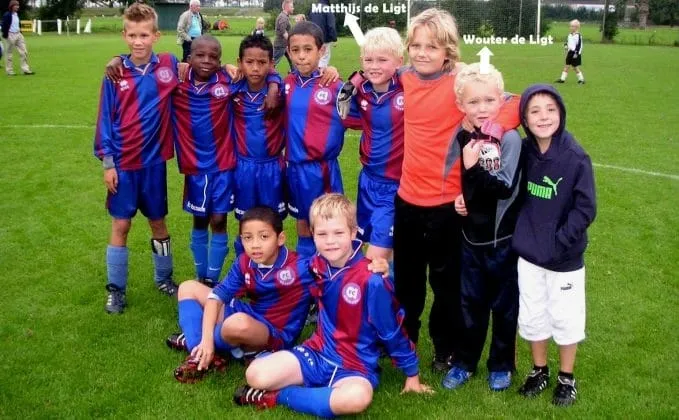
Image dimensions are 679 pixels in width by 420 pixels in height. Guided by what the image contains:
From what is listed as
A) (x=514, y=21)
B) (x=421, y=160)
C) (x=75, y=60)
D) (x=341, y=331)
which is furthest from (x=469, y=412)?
(x=514, y=21)

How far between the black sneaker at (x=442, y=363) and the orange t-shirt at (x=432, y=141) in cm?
95

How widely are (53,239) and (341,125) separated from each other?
3217mm

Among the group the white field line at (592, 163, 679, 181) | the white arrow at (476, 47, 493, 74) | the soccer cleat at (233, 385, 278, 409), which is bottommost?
the soccer cleat at (233, 385, 278, 409)

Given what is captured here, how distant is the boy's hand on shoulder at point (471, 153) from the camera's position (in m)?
3.24

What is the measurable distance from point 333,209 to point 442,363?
1.21 metres

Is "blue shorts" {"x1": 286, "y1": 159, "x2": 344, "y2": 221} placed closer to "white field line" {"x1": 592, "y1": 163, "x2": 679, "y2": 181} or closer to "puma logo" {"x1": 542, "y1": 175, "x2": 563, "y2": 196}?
"puma logo" {"x1": 542, "y1": 175, "x2": 563, "y2": 196}

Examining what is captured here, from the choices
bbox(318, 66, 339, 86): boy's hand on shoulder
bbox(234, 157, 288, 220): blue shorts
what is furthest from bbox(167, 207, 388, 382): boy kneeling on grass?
bbox(318, 66, 339, 86): boy's hand on shoulder

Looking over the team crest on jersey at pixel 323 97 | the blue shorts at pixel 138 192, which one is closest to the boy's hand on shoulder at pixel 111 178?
the blue shorts at pixel 138 192

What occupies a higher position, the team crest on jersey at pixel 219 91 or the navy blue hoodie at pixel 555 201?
the team crest on jersey at pixel 219 91

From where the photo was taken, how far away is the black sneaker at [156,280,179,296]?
4973 mm

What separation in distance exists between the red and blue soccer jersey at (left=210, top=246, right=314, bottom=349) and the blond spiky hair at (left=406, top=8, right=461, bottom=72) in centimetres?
135

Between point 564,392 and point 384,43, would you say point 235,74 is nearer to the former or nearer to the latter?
point 384,43

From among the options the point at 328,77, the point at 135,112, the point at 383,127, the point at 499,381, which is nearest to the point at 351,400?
the point at 499,381

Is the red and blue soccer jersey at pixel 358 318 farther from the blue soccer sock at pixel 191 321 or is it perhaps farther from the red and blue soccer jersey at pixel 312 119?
the red and blue soccer jersey at pixel 312 119
